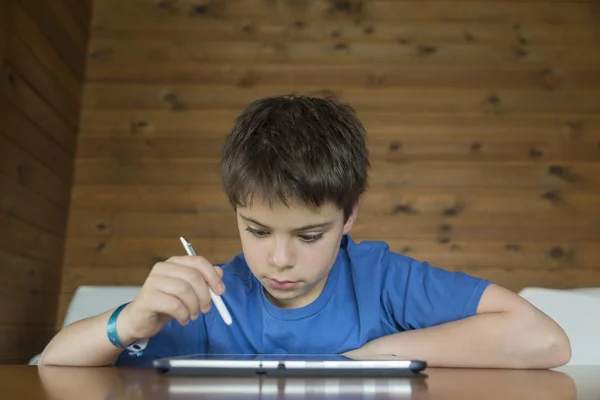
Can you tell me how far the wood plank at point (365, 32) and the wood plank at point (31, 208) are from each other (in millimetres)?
812

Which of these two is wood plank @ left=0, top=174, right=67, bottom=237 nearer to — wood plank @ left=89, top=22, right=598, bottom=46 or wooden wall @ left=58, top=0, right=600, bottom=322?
wooden wall @ left=58, top=0, right=600, bottom=322

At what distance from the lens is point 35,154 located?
2.24 metres

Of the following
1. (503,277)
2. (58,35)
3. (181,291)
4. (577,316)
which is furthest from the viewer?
(503,277)

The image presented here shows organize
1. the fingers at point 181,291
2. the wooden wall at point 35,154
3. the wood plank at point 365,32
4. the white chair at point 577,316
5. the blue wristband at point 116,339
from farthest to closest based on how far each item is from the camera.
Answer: the wood plank at point 365,32 → the wooden wall at point 35,154 → the white chair at point 577,316 → the blue wristband at point 116,339 → the fingers at point 181,291

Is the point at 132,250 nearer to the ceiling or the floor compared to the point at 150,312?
nearer to the ceiling

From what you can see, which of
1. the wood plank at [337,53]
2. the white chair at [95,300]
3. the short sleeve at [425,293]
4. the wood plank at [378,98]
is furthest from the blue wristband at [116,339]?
the wood plank at [337,53]

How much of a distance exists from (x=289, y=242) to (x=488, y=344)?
1.11 feet

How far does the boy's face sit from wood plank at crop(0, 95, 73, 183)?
1.31 metres

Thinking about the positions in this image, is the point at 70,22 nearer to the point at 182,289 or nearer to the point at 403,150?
the point at 403,150

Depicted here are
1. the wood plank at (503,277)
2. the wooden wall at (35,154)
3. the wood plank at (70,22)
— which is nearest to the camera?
the wooden wall at (35,154)

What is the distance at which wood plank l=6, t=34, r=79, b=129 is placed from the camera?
2.05m

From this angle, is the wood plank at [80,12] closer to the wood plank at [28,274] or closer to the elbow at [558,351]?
the wood plank at [28,274]

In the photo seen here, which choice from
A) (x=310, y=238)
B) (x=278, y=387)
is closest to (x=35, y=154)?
(x=310, y=238)

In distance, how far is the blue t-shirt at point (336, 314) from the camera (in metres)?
1.07
